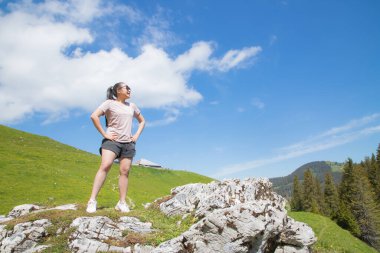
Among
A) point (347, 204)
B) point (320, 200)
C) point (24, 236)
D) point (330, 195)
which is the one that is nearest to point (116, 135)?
point (24, 236)

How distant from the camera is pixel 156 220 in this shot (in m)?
12.1

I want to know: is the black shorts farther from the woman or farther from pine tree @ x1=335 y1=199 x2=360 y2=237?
pine tree @ x1=335 y1=199 x2=360 y2=237

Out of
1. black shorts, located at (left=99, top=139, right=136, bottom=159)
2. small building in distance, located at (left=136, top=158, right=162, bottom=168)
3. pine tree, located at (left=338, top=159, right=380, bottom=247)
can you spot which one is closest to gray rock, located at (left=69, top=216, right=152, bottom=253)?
black shorts, located at (left=99, top=139, right=136, bottom=159)

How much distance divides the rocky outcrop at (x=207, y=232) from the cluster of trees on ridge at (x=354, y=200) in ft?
218

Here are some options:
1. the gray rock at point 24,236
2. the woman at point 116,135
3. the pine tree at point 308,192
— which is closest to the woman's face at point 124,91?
the woman at point 116,135

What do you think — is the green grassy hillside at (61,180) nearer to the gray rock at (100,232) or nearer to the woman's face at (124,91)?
the gray rock at (100,232)

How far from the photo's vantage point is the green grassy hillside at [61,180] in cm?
2591

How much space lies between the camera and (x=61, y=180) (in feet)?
106

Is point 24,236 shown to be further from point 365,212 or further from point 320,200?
point 320,200

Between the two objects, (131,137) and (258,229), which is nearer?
(258,229)

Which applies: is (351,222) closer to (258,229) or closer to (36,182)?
(36,182)

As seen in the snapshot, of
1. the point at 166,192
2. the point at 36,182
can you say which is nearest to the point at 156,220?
the point at 36,182

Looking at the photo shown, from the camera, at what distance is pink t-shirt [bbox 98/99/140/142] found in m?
11.3

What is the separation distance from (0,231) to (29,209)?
16.8 feet
